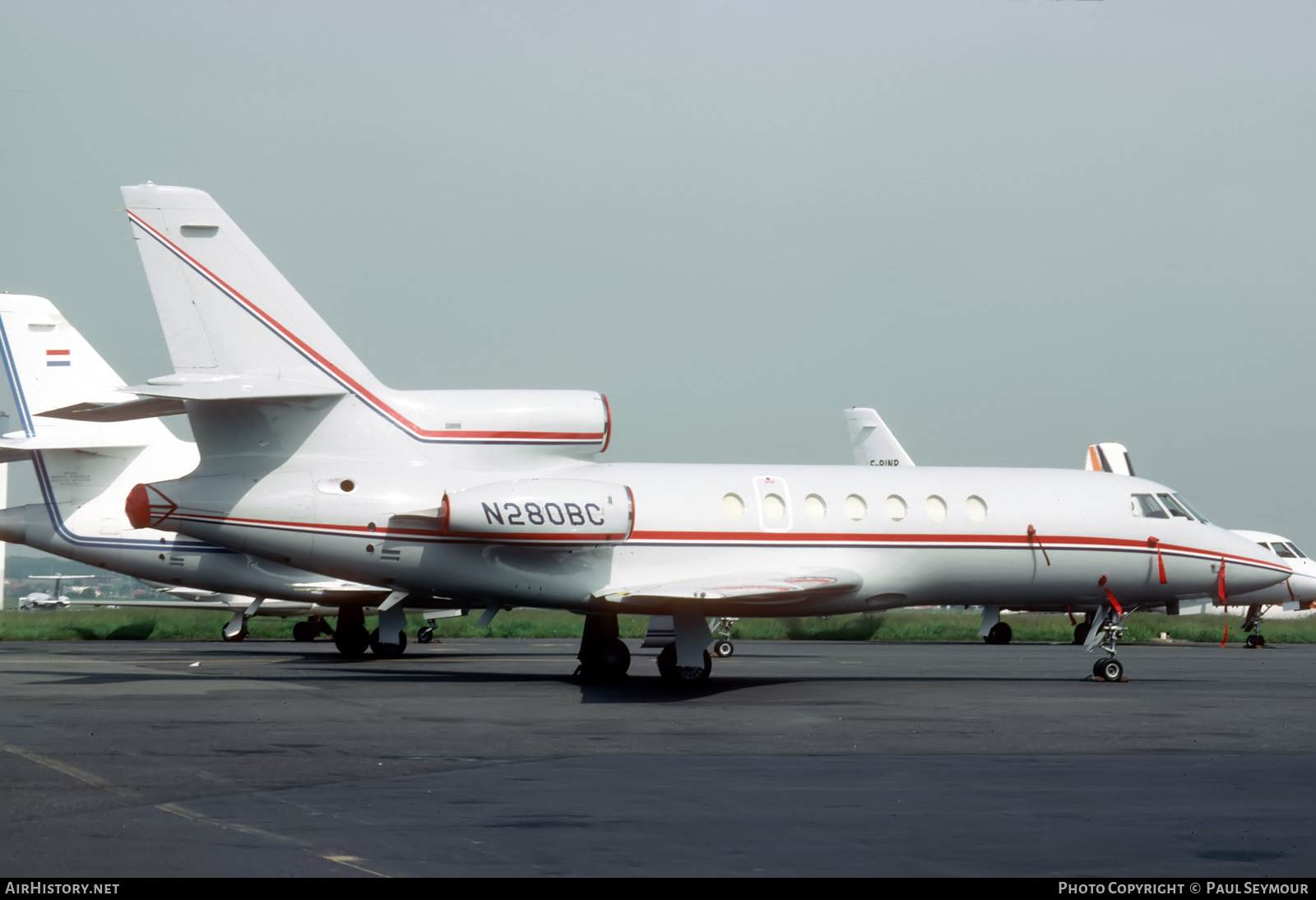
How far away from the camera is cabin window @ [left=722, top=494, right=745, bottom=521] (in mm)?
20422

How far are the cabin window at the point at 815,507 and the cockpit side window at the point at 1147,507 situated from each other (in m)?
5.49

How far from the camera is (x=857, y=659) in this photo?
29359 millimetres

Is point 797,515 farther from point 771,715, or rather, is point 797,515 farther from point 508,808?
point 508,808

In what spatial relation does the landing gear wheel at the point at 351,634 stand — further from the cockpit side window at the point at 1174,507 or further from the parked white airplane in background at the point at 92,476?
the cockpit side window at the point at 1174,507

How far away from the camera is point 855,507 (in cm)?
2105

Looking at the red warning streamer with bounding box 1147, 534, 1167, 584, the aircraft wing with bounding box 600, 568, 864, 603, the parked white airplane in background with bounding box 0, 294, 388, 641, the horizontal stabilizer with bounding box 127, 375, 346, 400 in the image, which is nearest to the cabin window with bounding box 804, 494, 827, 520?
the aircraft wing with bounding box 600, 568, 864, 603

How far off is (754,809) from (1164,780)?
3.59m

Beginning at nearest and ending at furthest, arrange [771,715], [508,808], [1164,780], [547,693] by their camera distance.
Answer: [508,808] < [1164,780] < [771,715] < [547,693]

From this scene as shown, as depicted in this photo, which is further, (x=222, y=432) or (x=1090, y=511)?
(x=1090, y=511)

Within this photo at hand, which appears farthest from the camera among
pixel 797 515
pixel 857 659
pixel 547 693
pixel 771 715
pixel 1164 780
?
pixel 857 659

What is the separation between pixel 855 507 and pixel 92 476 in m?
16.5

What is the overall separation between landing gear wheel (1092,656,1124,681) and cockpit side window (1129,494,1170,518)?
8.05ft

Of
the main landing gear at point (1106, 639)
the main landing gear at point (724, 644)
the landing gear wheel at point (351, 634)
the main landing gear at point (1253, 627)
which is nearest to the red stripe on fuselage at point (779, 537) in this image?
the main landing gear at point (1106, 639)
